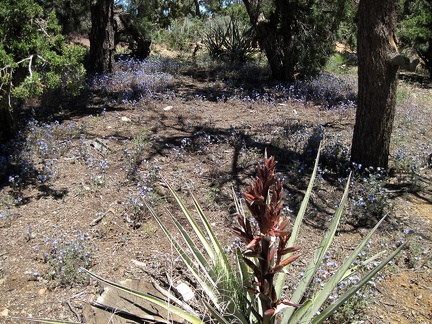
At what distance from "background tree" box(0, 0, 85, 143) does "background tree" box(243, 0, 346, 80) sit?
555 cm

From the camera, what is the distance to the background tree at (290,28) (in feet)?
29.9

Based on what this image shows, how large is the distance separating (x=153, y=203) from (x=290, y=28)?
253 inches

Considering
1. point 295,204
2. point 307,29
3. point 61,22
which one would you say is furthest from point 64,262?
point 61,22

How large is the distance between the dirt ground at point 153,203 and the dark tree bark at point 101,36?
5.97ft

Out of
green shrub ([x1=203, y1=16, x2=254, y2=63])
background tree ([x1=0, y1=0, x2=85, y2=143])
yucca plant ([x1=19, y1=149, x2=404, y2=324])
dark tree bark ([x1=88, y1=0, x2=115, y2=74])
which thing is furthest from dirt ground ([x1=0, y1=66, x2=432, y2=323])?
green shrub ([x1=203, y1=16, x2=254, y2=63])

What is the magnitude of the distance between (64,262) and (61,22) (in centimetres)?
1108

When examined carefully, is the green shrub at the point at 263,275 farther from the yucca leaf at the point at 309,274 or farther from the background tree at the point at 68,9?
the background tree at the point at 68,9

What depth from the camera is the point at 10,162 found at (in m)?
4.83

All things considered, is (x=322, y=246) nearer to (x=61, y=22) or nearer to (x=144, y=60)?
(x=144, y=60)

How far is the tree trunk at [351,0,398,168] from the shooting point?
185 inches

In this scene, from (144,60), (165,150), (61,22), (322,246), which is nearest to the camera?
(322,246)

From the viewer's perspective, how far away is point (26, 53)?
170 inches

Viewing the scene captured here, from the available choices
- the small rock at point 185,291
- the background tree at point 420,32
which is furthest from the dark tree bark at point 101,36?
the background tree at point 420,32

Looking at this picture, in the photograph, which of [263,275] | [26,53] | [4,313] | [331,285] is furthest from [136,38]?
[263,275]
